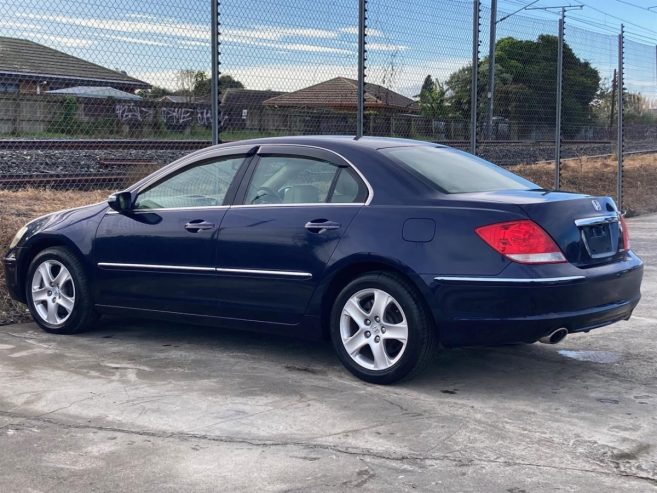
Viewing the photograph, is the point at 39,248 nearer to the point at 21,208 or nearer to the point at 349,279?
the point at 349,279

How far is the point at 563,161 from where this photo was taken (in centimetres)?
2061

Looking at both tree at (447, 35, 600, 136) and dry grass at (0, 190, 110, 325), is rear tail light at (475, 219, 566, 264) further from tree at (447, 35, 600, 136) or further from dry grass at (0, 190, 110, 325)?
A: tree at (447, 35, 600, 136)

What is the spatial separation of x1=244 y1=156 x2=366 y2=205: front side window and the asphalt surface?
3.44 ft

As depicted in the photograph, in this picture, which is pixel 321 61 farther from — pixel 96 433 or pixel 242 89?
pixel 96 433

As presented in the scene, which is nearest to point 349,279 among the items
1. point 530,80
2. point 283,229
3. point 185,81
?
point 283,229

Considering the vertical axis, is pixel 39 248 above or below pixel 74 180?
A: below

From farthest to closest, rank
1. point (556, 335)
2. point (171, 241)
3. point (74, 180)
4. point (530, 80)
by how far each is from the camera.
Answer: point (530, 80) → point (74, 180) → point (171, 241) → point (556, 335)

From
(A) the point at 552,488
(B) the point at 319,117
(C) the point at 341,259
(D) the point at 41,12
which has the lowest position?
(A) the point at 552,488

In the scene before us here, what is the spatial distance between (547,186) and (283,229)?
12.8 m

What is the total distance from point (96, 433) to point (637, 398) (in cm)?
293

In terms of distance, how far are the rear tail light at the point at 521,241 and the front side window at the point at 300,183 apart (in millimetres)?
882

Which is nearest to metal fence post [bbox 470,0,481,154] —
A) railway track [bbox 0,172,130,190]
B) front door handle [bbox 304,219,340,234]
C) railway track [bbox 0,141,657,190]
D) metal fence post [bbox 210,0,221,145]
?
railway track [bbox 0,141,657,190]

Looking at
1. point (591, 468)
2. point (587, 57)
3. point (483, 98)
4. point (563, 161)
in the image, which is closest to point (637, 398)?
point (591, 468)

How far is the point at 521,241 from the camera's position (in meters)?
5.12
